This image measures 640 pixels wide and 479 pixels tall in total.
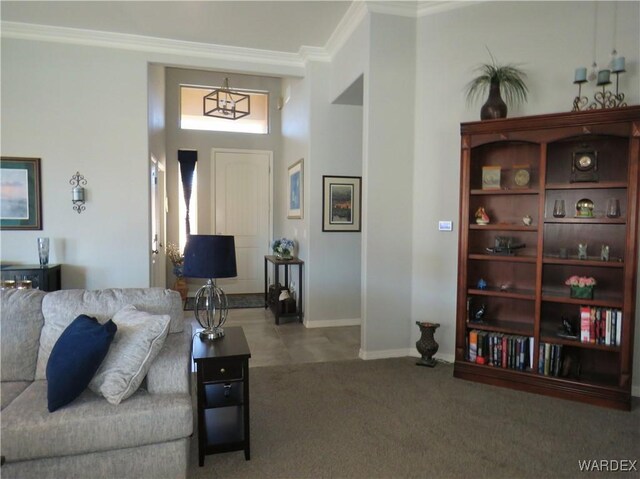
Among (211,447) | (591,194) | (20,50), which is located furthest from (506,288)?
(20,50)

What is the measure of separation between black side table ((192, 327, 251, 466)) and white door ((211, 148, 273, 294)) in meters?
4.79

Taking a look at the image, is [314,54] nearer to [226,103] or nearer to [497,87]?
[226,103]

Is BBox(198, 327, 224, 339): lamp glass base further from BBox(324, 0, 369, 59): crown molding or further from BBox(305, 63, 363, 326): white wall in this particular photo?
BBox(324, 0, 369, 59): crown molding

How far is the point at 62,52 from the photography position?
4.46 m

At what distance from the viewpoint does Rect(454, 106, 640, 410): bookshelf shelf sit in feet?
9.66

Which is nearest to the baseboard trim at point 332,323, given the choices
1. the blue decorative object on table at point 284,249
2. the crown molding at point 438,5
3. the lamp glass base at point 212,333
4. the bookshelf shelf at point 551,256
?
the blue decorative object on table at point 284,249

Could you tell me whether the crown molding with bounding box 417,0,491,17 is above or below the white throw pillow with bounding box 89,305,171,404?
above

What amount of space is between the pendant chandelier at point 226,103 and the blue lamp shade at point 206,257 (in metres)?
4.13

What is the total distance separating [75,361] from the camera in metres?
1.94

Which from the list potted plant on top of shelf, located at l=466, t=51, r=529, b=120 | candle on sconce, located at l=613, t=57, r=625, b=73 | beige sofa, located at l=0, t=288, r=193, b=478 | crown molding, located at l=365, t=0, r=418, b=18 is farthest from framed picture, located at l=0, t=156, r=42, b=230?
candle on sconce, located at l=613, t=57, r=625, b=73

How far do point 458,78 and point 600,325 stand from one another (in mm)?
2394

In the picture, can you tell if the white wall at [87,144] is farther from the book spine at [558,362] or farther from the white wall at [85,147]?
the book spine at [558,362]

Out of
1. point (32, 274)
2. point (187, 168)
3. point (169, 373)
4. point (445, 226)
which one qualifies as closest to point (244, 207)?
point (187, 168)

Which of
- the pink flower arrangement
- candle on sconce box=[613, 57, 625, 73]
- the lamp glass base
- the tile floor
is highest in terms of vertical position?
candle on sconce box=[613, 57, 625, 73]
